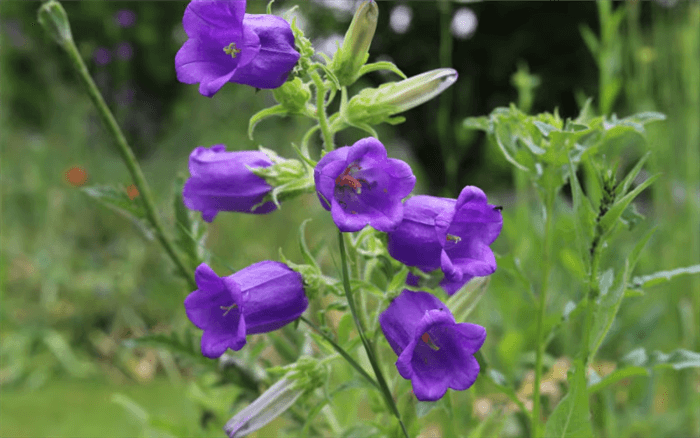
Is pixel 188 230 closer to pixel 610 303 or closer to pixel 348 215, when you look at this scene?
pixel 348 215

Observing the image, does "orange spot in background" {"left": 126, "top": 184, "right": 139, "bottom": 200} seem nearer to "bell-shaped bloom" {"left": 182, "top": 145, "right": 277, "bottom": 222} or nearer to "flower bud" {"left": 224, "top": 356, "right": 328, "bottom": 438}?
"bell-shaped bloom" {"left": 182, "top": 145, "right": 277, "bottom": 222}

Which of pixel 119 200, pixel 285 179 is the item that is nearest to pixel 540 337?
pixel 285 179

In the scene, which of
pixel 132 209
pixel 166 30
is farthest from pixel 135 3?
pixel 132 209

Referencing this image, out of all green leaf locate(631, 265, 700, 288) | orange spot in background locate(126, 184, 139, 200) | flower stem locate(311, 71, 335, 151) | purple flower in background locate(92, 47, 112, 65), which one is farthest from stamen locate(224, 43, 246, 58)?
purple flower in background locate(92, 47, 112, 65)

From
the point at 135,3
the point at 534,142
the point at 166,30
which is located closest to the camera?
the point at 534,142

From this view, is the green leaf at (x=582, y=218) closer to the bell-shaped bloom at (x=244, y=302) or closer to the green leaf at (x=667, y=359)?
the green leaf at (x=667, y=359)

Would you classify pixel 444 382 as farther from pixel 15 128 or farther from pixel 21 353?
pixel 15 128
